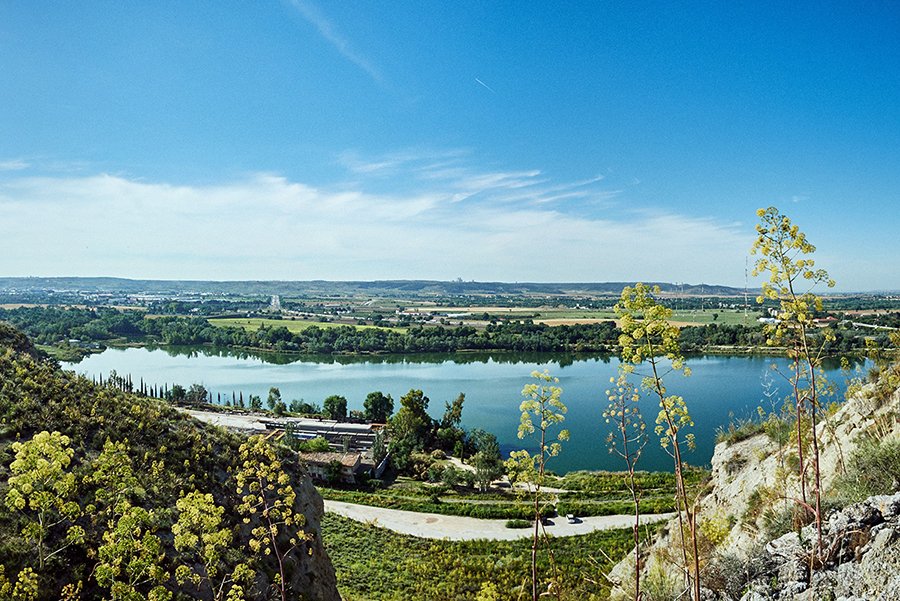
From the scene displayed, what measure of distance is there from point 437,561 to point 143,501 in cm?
893

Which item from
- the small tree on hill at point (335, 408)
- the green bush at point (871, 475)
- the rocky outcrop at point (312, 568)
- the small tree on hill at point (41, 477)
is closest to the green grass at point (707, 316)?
the small tree on hill at point (335, 408)

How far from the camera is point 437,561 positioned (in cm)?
A: 1495

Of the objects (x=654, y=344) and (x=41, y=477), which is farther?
(x=41, y=477)

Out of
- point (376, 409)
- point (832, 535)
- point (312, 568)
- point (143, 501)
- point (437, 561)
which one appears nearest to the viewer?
point (832, 535)

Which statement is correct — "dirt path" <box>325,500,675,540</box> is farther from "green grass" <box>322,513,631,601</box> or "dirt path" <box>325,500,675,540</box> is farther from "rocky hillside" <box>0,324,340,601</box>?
"rocky hillside" <box>0,324,340,601</box>

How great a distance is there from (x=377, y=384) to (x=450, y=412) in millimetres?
16991

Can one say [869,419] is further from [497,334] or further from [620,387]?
[497,334]

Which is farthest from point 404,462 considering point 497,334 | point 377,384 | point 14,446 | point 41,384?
point 497,334

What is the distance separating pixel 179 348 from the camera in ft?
243

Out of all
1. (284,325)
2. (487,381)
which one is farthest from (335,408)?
(284,325)

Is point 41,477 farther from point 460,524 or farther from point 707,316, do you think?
point 707,316

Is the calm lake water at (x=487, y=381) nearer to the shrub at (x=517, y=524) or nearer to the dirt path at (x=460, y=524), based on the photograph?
the dirt path at (x=460, y=524)

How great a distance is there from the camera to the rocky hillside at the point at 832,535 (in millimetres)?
3107

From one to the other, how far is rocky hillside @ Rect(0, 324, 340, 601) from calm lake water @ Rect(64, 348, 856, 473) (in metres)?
15.1
